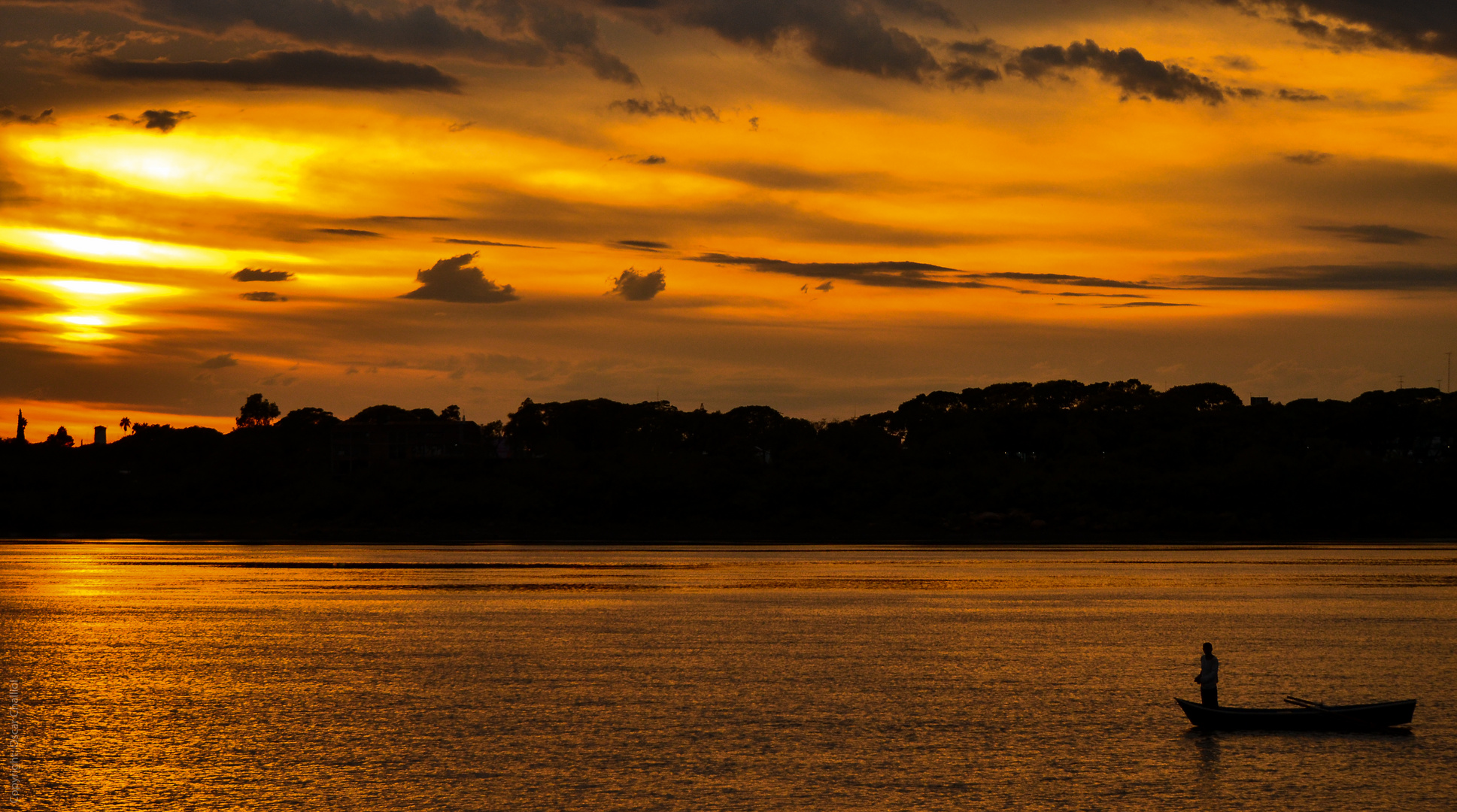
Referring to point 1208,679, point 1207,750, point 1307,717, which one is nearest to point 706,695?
point 1208,679

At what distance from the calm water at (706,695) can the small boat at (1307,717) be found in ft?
1.44

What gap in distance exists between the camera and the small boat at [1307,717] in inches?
1442

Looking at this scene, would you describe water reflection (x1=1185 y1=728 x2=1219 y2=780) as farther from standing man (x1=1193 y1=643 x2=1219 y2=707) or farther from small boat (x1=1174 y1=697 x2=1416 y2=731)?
standing man (x1=1193 y1=643 x2=1219 y2=707)

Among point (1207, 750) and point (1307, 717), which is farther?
point (1307, 717)

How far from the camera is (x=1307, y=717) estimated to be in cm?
3666

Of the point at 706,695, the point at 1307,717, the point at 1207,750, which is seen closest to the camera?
the point at 1207,750

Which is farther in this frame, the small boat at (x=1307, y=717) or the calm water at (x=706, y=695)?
the small boat at (x=1307, y=717)

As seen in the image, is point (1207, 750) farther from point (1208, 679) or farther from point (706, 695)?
point (706, 695)

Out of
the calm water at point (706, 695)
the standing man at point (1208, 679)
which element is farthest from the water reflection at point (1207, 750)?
the standing man at point (1208, 679)

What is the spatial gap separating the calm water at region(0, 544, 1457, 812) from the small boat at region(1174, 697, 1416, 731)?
440mm

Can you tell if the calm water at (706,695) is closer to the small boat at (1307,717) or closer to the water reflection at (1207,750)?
the water reflection at (1207,750)

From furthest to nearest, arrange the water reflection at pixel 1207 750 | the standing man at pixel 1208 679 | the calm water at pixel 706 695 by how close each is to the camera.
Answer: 1. the standing man at pixel 1208 679
2. the water reflection at pixel 1207 750
3. the calm water at pixel 706 695

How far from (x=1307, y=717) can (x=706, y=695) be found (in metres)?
17.3

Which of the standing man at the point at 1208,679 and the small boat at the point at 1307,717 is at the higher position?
the standing man at the point at 1208,679
